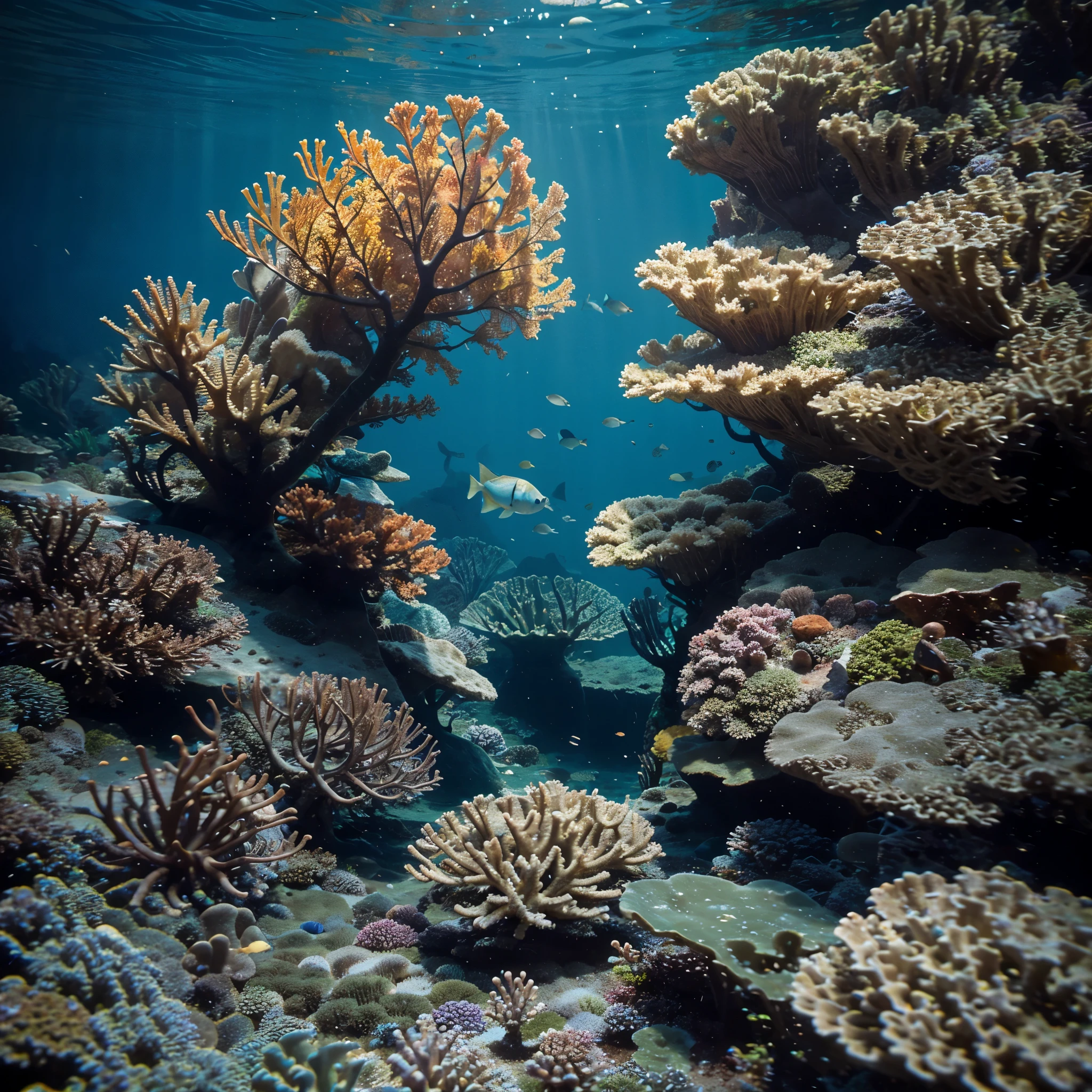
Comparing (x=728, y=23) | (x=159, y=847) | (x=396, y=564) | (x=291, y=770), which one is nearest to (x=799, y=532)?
(x=396, y=564)

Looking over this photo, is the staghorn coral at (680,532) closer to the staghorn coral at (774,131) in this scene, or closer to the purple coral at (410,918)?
the purple coral at (410,918)

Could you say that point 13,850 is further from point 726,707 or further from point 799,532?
point 799,532

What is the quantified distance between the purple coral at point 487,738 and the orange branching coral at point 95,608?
18.3 feet

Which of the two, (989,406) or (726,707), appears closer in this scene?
(989,406)

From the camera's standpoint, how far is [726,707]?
4098 millimetres

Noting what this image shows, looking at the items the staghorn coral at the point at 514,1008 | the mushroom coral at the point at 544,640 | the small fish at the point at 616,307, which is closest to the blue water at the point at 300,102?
the mushroom coral at the point at 544,640

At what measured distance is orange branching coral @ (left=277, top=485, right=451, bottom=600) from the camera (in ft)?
20.4

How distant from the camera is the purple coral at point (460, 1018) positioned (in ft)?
9.00

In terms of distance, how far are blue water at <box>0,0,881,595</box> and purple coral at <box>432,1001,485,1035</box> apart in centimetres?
879

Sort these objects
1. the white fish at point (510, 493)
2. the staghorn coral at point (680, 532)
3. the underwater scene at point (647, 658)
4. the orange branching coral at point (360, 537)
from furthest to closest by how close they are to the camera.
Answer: the white fish at point (510, 493) → the orange branching coral at point (360, 537) → the staghorn coral at point (680, 532) → the underwater scene at point (647, 658)

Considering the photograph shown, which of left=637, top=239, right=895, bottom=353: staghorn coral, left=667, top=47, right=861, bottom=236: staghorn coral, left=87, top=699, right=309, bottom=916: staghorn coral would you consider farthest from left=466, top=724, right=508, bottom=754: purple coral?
left=667, top=47, right=861, bottom=236: staghorn coral

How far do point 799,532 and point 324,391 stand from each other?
17.0 ft

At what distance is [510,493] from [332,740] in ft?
17.3

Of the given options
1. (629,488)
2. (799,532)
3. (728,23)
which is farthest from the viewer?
(629,488)
